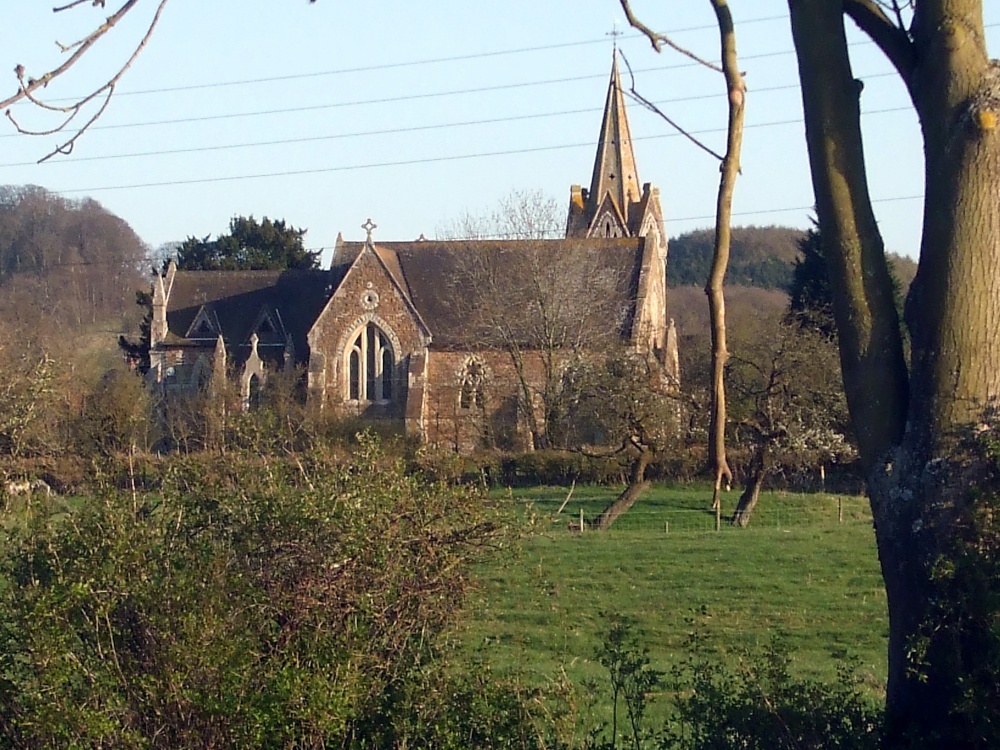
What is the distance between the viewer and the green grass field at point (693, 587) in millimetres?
8664

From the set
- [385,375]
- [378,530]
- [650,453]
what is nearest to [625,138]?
[385,375]

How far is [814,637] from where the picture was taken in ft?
50.1

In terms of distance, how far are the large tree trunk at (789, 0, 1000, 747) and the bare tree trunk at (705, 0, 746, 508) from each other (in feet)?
4.51

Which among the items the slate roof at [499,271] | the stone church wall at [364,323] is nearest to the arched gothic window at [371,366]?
the stone church wall at [364,323]

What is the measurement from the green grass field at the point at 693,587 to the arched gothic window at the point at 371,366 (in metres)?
19.3

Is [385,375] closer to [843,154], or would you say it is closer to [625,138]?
[625,138]

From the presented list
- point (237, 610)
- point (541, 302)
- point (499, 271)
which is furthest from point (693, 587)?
point (499, 271)

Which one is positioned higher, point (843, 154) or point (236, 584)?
point (843, 154)

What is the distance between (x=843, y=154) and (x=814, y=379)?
2258cm

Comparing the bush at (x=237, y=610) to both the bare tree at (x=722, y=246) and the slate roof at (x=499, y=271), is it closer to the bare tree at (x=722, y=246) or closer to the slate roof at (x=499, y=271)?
the bare tree at (x=722, y=246)

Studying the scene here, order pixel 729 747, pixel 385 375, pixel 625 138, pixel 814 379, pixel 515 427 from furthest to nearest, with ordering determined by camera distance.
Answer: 1. pixel 625 138
2. pixel 385 375
3. pixel 515 427
4. pixel 814 379
5. pixel 729 747

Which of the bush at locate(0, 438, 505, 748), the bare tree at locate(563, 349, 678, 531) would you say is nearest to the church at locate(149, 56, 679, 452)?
the bare tree at locate(563, 349, 678, 531)

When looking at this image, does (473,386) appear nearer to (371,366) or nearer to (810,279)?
(371,366)

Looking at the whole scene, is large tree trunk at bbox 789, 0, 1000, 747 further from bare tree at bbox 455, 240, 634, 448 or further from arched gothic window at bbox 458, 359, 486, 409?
arched gothic window at bbox 458, 359, 486, 409
